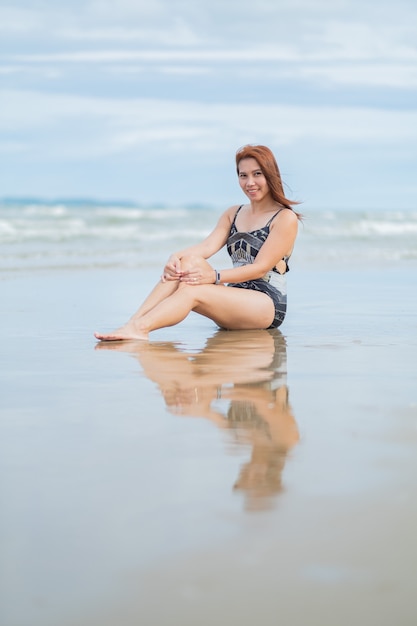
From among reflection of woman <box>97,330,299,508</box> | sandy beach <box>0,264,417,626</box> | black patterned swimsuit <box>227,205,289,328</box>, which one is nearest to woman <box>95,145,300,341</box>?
black patterned swimsuit <box>227,205,289,328</box>

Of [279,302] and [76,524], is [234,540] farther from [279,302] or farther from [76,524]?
[279,302]

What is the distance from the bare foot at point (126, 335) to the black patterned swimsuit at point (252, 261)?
872 millimetres

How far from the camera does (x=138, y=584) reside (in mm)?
2018

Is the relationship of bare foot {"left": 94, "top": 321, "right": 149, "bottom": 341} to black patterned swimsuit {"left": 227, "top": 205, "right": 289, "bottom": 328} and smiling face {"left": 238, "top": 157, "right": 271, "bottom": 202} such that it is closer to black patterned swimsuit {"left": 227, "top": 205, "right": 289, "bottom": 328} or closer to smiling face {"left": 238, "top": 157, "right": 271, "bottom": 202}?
black patterned swimsuit {"left": 227, "top": 205, "right": 289, "bottom": 328}

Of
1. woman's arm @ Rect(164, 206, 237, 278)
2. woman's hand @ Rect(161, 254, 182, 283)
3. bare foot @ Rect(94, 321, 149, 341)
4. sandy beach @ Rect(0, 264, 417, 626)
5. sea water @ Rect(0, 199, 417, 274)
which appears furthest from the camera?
sea water @ Rect(0, 199, 417, 274)

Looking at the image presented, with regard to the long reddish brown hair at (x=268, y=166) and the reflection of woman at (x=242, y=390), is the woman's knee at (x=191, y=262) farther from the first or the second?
the long reddish brown hair at (x=268, y=166)

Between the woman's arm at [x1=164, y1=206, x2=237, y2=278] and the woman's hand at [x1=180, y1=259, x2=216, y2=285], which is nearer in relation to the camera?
the woman's hand at [x1=180, y1=259, x2=216, y2=285]

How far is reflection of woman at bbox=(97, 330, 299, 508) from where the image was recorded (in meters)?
2.87

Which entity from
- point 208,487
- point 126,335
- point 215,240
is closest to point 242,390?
point 208,487

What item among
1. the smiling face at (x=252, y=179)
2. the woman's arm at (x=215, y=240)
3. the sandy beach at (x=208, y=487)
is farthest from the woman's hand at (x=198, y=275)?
the sandy beach at (x=208, y=487)

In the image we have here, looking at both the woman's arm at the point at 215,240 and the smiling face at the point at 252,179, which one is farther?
the woman's arm at the point at 215,240

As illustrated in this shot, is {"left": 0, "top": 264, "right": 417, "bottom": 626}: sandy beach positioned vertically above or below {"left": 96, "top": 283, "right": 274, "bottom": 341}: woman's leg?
below

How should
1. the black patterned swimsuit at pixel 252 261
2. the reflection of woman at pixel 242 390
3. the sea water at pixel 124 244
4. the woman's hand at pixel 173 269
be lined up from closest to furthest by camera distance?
the reflection of woman at pixel 242 390
the woman's hand at pixel 173 269
the black patterned swimsuit at pixel 252 261
the sea water at pixel 124 244

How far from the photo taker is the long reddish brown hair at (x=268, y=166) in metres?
6.08
